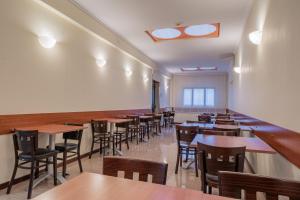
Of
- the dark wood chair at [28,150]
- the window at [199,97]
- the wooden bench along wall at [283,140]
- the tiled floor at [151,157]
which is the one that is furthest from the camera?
the window at [199,97]

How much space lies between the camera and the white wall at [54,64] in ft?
9.66

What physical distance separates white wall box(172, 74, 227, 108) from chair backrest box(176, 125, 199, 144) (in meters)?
9.63

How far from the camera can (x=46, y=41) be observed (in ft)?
11.4

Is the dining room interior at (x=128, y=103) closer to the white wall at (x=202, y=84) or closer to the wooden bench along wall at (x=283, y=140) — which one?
the wooden bench along wall at (x=283, y=140)

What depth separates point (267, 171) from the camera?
8.78ft

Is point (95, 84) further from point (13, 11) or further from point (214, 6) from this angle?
point (214, 6)

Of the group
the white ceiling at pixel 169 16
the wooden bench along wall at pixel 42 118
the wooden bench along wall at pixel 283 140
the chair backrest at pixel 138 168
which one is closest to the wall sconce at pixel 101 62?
the white ceiling at pixel 169 16

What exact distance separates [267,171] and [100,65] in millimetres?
4205

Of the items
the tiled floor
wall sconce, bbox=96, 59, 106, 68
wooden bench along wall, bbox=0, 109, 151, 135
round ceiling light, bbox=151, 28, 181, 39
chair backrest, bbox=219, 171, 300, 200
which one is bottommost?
the tiled floor

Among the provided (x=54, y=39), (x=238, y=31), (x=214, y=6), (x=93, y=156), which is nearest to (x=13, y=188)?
(x=93, y=156)

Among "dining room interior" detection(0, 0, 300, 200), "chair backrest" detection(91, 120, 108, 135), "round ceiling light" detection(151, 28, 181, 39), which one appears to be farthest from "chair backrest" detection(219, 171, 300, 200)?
"round ceiling light" detection(151, 28, 181, 39)

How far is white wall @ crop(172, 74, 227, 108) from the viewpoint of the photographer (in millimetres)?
12492

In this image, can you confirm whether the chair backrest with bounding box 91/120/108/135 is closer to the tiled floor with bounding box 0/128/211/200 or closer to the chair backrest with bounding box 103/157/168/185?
the tiled floor with bounding box 0/128/211/200

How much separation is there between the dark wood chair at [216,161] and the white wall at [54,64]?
8.82 feet
